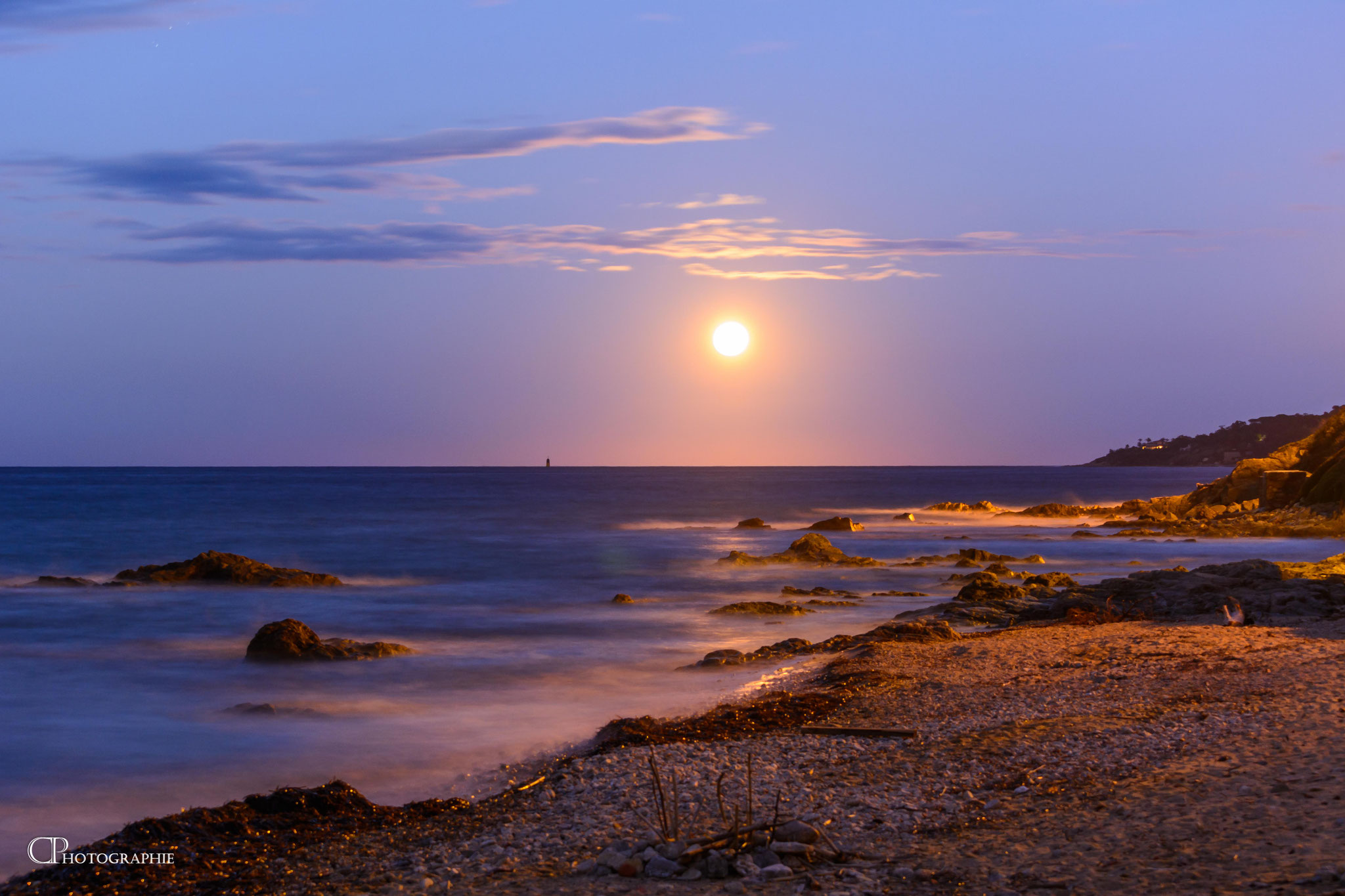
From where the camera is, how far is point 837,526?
47.7 metres

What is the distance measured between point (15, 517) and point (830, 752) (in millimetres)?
68601

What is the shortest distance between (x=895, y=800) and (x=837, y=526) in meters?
41.1

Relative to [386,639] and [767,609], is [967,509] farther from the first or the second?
[386,639]

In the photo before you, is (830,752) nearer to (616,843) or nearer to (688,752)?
(688,752)

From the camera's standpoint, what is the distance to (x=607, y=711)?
12227 millimetres

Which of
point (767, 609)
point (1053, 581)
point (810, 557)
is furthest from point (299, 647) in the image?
point (810, 557)

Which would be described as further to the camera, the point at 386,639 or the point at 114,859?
the point at 386,639

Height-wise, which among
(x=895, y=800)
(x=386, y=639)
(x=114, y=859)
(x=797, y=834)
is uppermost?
(x=797, y=834)

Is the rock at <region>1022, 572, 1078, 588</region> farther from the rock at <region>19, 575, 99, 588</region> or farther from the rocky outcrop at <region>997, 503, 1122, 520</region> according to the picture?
the rocky outcrop at <region>997, 503, 1122, 520</region>

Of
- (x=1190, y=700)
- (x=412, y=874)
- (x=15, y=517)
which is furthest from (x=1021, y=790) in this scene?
(x=15, y=517)

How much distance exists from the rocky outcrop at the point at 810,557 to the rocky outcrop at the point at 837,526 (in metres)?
13.1

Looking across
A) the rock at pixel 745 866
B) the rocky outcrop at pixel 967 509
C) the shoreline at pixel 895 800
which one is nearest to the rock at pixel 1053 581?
the shoreline at pixel 895 800

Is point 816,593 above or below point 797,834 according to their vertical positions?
below

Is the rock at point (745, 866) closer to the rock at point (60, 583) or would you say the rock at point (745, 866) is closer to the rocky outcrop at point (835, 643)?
the rocky outcrop at point (835, 643)
